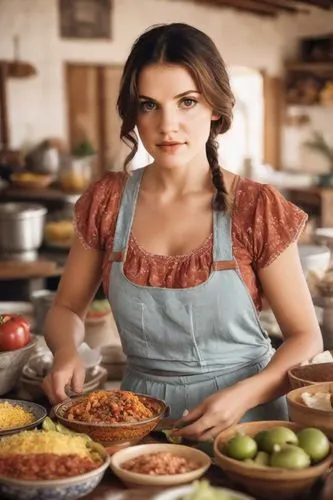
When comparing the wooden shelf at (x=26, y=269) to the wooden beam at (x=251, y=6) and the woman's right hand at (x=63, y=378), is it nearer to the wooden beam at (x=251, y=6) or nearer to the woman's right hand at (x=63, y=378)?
the woman's right hand at (x=63, y=378)

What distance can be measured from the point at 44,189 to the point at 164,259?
446 centimetres

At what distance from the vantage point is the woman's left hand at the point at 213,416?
1835 millimetres

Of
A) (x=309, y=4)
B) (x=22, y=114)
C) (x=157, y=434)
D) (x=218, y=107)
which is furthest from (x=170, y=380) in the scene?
(x=309, y=4)

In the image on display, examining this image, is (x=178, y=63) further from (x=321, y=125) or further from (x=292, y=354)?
(x=321, y=125)

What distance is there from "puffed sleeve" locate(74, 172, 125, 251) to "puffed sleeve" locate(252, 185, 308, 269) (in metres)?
0.42

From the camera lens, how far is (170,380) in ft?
7.39

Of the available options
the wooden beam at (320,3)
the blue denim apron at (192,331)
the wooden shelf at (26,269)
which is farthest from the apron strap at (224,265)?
the wooden beam at (320,3)

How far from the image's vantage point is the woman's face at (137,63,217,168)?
2074 millimetres

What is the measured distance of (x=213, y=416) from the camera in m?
1.85

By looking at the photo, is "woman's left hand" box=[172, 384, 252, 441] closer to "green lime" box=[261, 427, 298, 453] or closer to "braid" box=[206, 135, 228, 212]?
"green lime" box=[261, 427, 298, 453]

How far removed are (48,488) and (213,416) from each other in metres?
0.45

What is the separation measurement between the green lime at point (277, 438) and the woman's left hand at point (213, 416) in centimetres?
18

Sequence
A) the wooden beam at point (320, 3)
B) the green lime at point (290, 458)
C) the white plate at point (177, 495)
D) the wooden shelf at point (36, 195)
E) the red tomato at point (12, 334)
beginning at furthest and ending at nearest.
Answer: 1. the wooden beam at point (320, 3)
2. the wooden shelf at point (36, 195)
3. the red tomato at point (12, 334)
4. the green lime at point (290, 458)
5. the white plate at point (177, 495)

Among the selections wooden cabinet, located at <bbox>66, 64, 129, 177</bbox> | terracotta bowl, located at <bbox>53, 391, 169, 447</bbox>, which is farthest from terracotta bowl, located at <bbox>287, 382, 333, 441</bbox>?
wooden cabinet, located at <bbox>66, 64, 129, 177</bbox>
